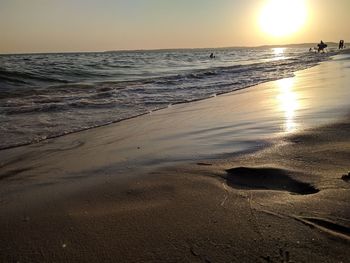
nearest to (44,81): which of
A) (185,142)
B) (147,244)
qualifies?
(185,142)

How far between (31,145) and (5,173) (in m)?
1.42

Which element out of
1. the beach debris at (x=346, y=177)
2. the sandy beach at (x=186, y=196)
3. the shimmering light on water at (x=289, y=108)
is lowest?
the sandy beach at (x=186, y=196)

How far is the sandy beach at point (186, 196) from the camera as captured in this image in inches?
80.4

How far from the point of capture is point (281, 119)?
18.6 feet

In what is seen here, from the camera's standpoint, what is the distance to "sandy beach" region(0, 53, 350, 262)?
2043mm

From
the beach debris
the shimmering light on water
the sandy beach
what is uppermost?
the shimmering light on water

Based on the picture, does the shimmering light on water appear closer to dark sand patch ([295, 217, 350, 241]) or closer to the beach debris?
the beach debris

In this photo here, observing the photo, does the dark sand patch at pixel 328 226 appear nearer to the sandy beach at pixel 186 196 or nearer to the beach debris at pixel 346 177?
the sandy beach at pixel 186 196

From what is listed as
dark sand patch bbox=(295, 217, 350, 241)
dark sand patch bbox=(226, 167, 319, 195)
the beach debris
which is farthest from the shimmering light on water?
dark sand patch bbox=(295, 217, 350, 241)

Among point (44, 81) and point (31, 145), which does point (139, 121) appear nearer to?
point (31, 145)

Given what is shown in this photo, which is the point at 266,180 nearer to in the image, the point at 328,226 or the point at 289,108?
the point at 328,226

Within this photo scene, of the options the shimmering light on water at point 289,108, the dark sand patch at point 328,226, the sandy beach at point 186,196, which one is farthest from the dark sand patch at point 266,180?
the shimmering light on water at point 289,108

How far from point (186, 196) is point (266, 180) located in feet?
2.30

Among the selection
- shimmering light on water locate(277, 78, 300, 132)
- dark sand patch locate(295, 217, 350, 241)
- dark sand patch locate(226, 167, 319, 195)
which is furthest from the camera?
shimmering light on water locate(277, 78, 300, 132)
